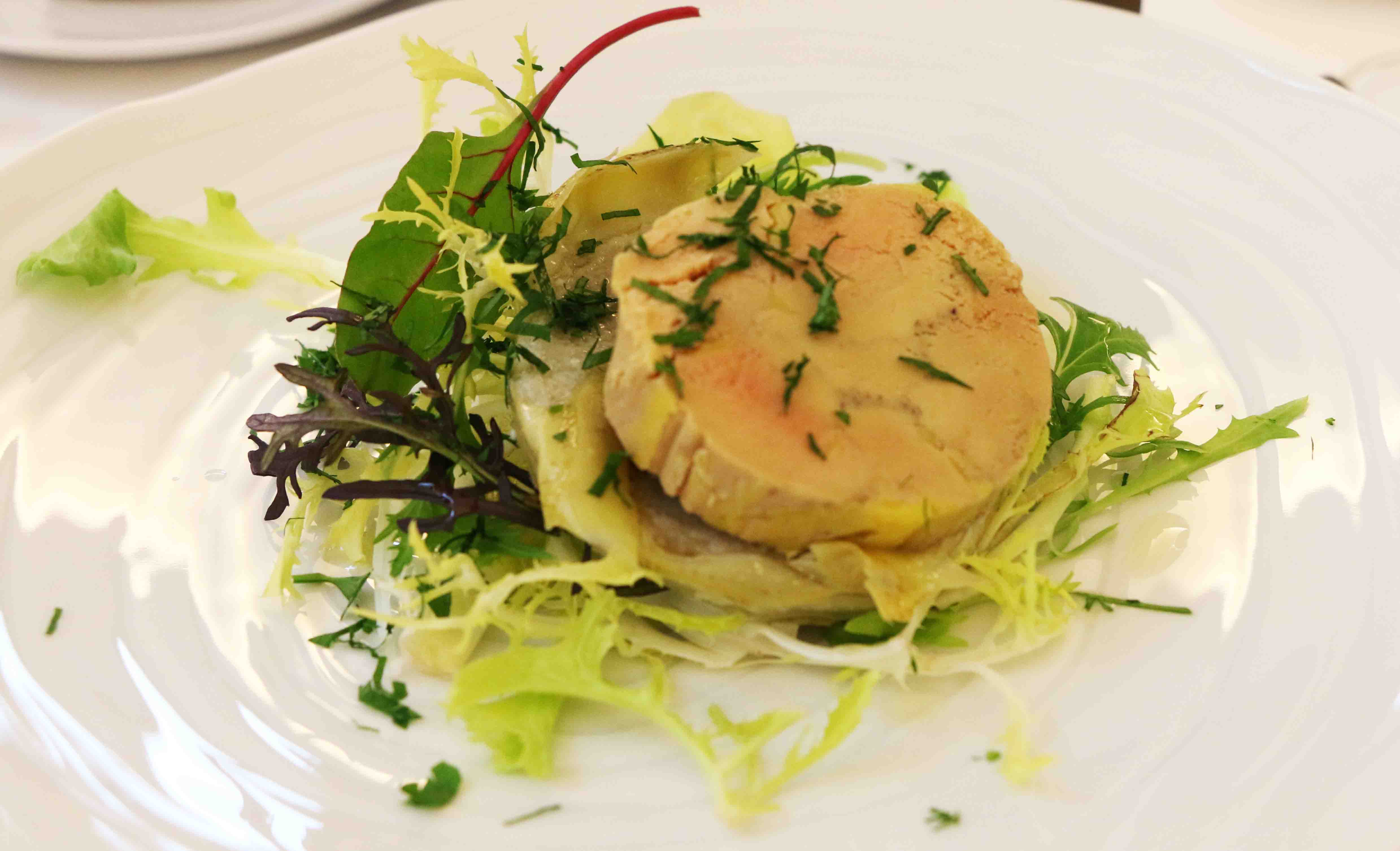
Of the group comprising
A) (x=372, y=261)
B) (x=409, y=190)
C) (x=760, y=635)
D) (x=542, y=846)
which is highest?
(x=409, y=190)

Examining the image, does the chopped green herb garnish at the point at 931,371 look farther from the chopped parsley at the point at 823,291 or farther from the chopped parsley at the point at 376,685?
the chopped parsley at the point at 376,685

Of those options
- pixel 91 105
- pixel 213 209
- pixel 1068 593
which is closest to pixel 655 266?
pixel 1068 593

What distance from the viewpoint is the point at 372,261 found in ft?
9.00

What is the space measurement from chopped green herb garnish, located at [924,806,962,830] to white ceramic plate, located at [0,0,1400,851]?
2 centimetres

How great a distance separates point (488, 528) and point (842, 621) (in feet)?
2.64

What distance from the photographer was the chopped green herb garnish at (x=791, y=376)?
2057 millimetres

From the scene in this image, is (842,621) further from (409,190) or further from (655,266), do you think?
(409,190)

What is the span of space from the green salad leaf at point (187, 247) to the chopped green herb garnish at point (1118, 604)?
2.26 meters

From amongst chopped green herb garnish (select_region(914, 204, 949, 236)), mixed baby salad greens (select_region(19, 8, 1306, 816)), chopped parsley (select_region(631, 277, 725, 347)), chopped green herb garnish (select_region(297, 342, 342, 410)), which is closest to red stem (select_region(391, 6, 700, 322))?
mixed baby salad greens (select_region(19, 8, 1306, 816))

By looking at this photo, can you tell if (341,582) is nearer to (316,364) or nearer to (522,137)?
(316,364)

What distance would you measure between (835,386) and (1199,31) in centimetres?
282

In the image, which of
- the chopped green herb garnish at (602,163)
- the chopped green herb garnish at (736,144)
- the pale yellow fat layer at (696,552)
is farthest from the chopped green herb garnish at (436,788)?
the chopped green herb garnish at (736,144)

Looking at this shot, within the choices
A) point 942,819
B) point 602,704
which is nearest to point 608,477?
point 602,704

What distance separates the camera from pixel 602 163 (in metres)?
2.80
